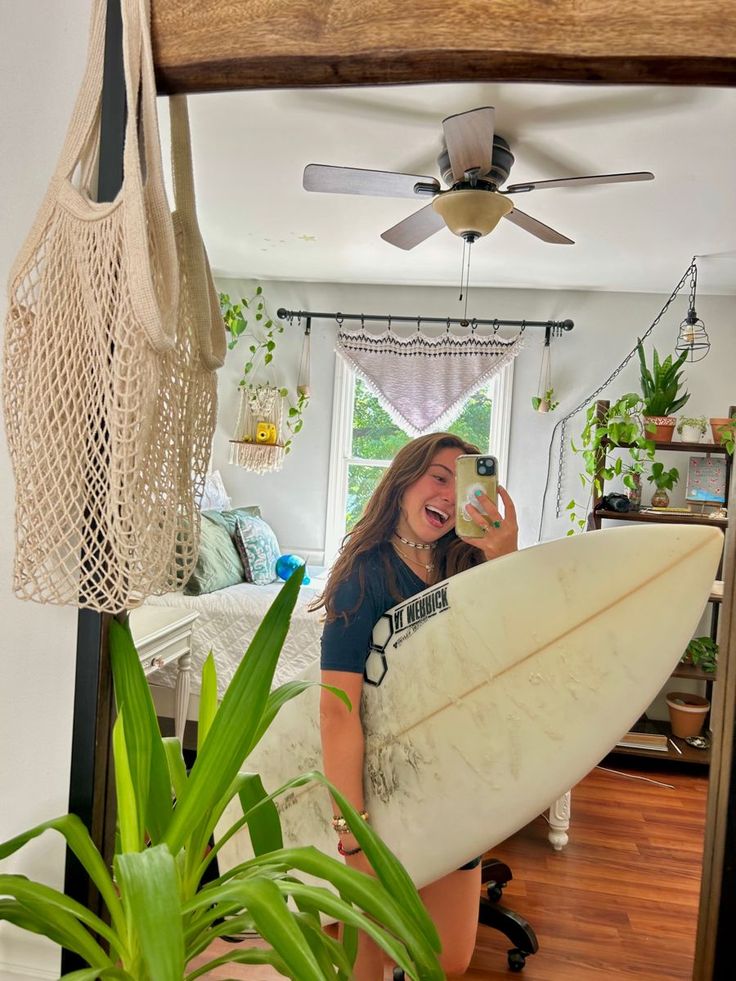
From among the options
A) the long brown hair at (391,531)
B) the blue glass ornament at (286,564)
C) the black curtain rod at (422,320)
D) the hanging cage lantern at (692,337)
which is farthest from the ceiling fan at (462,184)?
the blue glass ornament at (286,564)

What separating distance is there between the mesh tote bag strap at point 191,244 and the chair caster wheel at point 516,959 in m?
1.01

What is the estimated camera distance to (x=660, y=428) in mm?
1171

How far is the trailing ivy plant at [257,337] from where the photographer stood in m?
1.16

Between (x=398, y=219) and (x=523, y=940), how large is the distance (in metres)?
1.13

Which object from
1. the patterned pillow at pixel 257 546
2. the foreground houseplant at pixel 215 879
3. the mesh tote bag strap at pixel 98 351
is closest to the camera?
the foreground houseplant at pixel 215 879

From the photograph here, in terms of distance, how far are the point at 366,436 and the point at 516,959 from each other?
2.77 feet

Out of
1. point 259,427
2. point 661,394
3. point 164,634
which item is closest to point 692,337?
point 661,394

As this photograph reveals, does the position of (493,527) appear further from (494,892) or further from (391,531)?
(494,892)

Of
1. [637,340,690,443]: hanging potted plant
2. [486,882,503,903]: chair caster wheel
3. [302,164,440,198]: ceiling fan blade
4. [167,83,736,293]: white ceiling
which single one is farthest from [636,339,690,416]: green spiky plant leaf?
[486,882,503,903]: chair caster wheel

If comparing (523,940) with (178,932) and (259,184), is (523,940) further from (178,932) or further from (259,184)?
(259,184)

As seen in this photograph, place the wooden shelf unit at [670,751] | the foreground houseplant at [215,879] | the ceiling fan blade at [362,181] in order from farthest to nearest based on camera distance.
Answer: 1. the ceiling fan blade at [362,181]
2. the wooden shelf unit at [670,751]
3. the foreground houseplant at [215,879]

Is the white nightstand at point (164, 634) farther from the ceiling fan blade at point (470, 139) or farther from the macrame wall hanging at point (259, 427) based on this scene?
the ceiling fan blade at point (470, 139)

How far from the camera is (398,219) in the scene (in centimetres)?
109

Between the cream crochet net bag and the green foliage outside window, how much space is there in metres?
0.29
